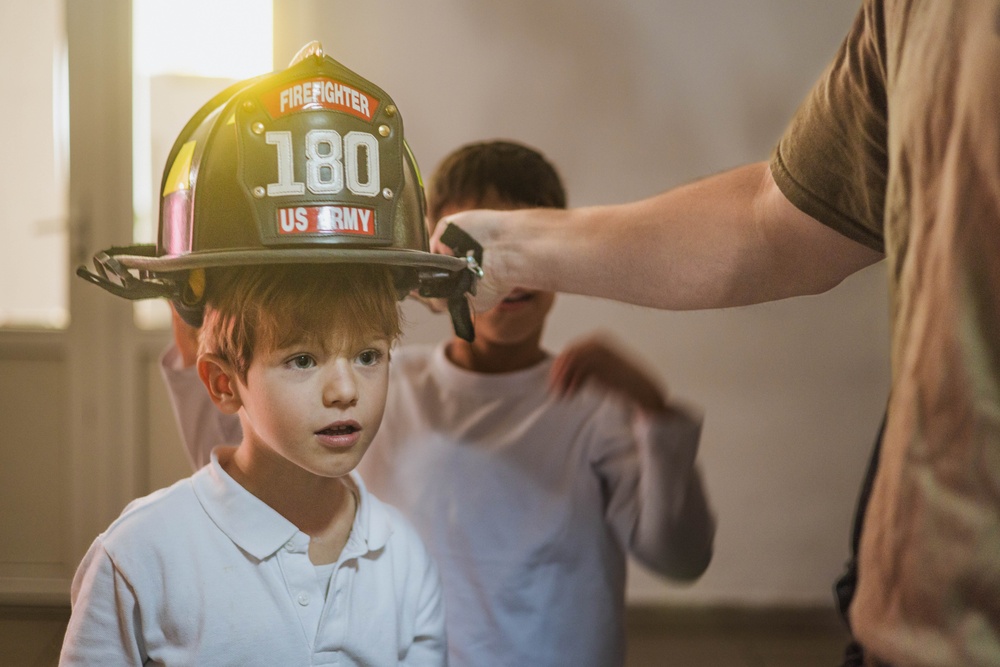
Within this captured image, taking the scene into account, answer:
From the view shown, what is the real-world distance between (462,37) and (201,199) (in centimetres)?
122

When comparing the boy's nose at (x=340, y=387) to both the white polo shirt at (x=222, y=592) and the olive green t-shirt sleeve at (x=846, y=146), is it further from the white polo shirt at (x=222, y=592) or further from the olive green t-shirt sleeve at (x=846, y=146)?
the olive green t-shirt sleeve at (x=846, y=146)

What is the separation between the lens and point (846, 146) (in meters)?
0.68

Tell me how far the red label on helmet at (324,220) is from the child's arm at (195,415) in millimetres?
357

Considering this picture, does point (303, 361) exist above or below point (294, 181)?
below

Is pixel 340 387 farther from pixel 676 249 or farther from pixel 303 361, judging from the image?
pixel 676 249

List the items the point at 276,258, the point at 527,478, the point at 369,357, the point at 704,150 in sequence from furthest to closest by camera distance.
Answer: the point at 704,150
the point at 527,478
the point at 369,357
the point at 276,258

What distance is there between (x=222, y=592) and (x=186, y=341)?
0.89 ft

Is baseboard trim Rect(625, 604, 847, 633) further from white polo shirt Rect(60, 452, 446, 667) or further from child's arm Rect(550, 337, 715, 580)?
white polo shirt Rect(60, 452, 446, 667)

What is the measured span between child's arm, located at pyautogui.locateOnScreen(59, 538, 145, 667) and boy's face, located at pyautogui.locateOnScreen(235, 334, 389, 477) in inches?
6.0

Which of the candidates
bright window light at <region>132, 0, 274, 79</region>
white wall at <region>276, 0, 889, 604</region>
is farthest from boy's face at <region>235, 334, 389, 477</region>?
white wall at <region>276, 0, 889, 604</region>

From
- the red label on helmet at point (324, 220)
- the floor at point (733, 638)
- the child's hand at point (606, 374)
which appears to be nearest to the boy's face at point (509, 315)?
the child's hand at point (606, 374)

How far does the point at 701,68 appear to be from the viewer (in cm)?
194

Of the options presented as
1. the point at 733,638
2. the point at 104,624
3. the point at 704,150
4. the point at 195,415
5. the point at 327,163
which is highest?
the point at 704,150

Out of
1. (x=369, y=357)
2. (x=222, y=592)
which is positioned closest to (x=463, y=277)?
(x=369, y=357)
